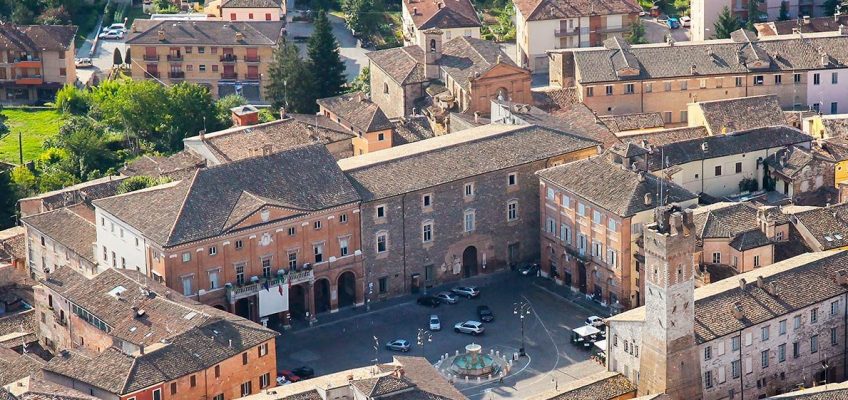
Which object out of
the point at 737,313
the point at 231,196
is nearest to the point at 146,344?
the point at 231,196

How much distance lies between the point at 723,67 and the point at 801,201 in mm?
20536

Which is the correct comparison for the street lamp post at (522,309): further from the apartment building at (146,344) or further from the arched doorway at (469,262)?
the apartment building at (146,344)

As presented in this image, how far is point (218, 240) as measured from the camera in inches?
5871

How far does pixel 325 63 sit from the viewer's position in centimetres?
19150

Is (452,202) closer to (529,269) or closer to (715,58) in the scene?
(529,269)

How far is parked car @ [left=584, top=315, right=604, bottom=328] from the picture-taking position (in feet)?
495

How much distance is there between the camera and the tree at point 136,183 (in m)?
166

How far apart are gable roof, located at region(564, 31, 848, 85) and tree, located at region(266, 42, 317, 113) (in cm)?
2316

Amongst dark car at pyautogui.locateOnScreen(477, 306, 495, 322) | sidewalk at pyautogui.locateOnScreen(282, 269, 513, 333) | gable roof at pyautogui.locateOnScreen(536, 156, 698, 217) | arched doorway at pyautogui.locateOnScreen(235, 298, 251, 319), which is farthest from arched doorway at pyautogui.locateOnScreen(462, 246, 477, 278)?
arched doorway at pyautogui.locateOnScreen(235, 298, 251, 319)

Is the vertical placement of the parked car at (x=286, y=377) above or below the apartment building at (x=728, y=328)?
below

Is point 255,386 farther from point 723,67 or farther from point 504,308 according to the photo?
point 723,67

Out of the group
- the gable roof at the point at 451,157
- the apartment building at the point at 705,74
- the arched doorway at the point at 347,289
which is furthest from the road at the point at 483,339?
the apartment building at the point at 705,74

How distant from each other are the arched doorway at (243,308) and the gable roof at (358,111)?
26.0m

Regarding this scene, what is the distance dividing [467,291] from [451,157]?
10048mm
